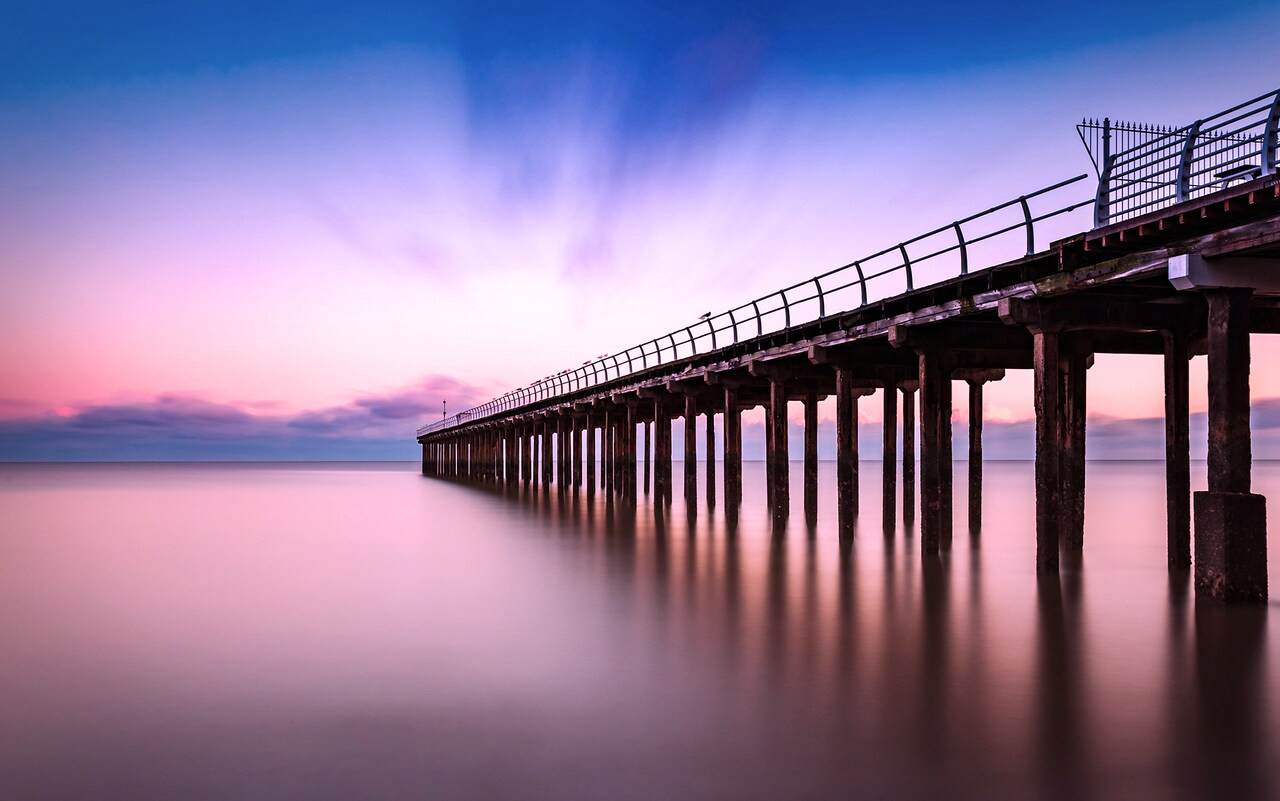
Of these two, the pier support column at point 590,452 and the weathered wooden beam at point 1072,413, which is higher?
the weathered wooden beam at point 1072,413

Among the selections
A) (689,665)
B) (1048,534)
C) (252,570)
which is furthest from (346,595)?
(1048,534)

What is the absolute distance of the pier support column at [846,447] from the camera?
18922mm

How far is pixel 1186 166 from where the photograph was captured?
10.6 meters

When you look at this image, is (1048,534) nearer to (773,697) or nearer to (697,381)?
(773,697)

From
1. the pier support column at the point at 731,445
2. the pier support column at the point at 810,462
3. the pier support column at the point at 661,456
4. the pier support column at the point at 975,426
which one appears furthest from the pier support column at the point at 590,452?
the pier support column at the point at 975,426

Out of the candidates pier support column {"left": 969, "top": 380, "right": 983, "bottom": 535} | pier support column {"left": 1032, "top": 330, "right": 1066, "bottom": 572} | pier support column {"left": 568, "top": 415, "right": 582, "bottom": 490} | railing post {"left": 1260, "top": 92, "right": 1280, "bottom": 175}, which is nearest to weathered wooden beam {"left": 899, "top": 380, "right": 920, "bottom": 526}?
pier support column {"left": 969, "top": 380, "right": 983, "bottom": 535}

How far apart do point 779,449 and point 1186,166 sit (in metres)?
12.4

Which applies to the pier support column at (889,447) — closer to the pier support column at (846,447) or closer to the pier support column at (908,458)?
the pier support column at (908,458)

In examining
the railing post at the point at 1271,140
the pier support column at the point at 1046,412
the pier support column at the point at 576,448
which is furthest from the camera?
the pier support column at the point at 576,448

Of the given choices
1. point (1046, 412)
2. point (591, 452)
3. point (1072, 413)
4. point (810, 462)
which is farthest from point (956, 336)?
point (591, 452)

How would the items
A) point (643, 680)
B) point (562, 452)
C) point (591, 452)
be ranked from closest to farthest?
1. point (643, 680)
2. point (591, 452)
3. point (562, 452)

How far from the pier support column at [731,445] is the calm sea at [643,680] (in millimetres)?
6382

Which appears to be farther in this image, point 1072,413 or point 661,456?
point 661,456

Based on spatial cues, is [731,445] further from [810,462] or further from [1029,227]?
[1029,227]
